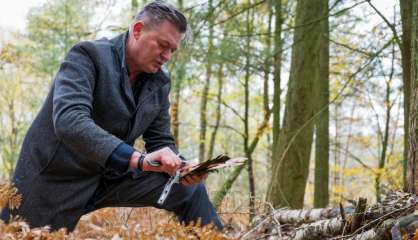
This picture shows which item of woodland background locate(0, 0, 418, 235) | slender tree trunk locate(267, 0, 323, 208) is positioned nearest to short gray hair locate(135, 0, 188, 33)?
woodland background locate(0, 0, 418, 235)

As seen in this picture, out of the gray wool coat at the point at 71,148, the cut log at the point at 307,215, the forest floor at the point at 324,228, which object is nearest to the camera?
the forest floor at the point at 324,228

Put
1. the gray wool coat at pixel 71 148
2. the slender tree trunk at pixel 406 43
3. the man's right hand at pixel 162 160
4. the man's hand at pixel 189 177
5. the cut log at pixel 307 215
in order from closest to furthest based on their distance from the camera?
the man's right hand at pixel 162 160
the man's hand at pixel 189 177
the gray wool coat at pixel 71 148
the slender tree trunk at pixel 406 43
the cut log at pixel 307 215

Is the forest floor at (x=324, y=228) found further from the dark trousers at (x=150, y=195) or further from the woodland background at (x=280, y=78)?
the woodland background at (x=280, y=78)

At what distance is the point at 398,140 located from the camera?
11180mm

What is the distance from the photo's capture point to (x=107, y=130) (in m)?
2.83

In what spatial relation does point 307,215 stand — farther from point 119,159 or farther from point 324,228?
point 119,159

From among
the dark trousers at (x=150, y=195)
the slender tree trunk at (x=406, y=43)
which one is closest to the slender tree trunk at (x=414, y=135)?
the slender tree trunk at (x=406, y=43)

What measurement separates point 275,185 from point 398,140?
283 inches

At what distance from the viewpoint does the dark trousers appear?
9.46ft

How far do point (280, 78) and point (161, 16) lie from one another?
6.18 metres

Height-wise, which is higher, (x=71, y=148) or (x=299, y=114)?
(x=299, y=114)

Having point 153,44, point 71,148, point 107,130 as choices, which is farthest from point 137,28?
point 71,148

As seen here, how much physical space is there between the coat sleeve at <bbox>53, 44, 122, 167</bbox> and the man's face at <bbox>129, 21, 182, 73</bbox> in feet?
1.24

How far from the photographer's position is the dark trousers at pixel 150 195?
9.46ft
